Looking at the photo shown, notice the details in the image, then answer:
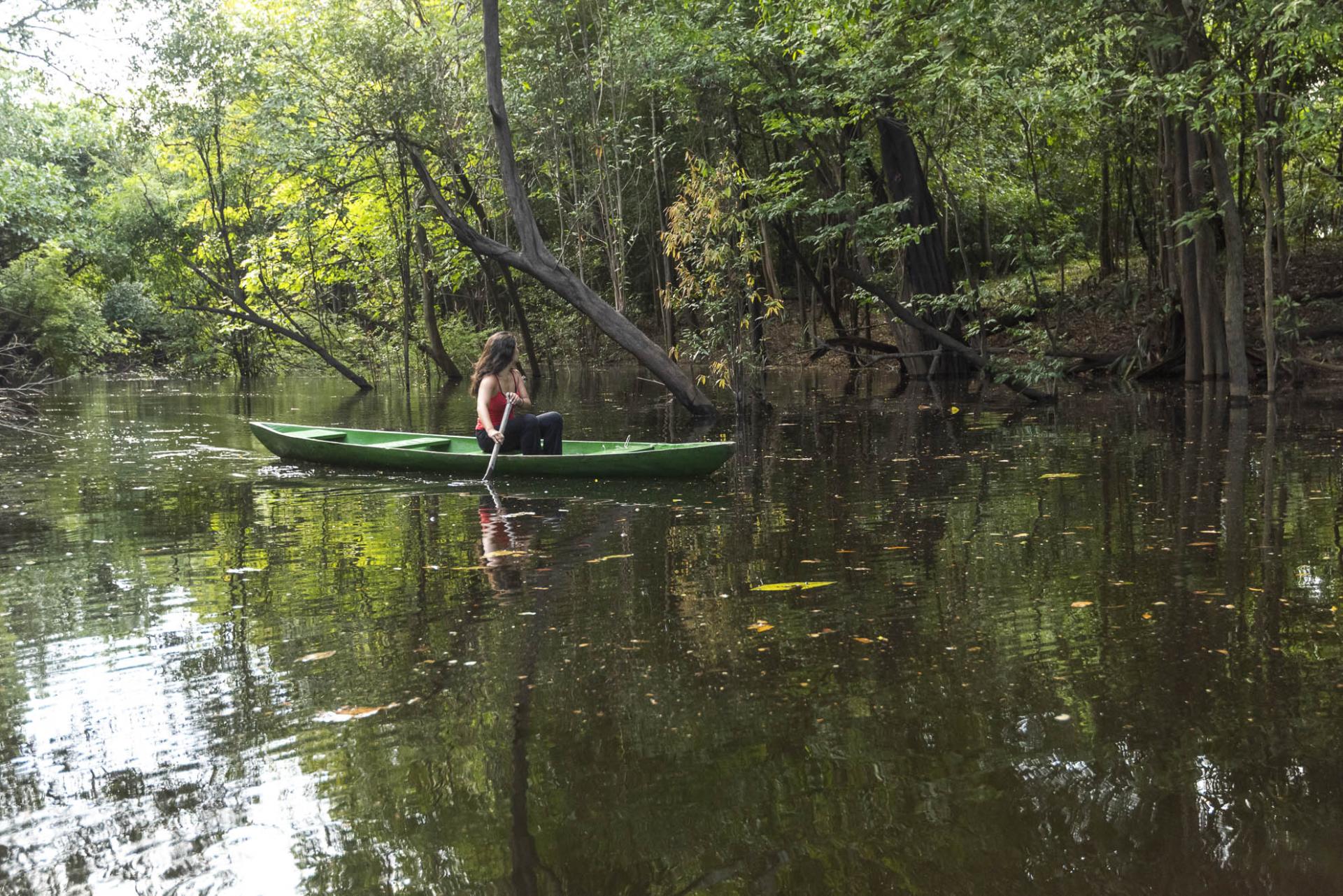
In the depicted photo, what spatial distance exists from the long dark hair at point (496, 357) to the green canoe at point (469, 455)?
762 millimetres

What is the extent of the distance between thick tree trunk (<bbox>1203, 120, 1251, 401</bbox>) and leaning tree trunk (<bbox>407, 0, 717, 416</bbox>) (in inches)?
273

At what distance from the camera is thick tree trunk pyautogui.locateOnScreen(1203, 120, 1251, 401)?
13.9 m

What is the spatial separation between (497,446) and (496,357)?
84cm

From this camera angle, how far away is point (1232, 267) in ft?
47.2

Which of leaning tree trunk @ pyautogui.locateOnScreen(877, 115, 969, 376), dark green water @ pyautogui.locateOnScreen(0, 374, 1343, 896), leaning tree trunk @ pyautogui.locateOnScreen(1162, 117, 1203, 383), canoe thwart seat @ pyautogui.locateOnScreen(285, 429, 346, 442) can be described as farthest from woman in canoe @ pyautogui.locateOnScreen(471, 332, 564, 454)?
leaning tree trunk @ pyautogui.locateOnScreen(877, 115, 969, 376)

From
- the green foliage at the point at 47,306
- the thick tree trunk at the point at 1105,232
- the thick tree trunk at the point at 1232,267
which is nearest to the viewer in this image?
the thick tree trunk at the point at 1232,267

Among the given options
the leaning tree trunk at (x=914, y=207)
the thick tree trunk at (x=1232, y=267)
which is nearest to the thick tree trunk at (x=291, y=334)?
the leaning tree trunk at (x=914, y=207)

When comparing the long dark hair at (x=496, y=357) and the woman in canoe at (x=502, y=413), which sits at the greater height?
the long dark hair at (x=496, y=357)

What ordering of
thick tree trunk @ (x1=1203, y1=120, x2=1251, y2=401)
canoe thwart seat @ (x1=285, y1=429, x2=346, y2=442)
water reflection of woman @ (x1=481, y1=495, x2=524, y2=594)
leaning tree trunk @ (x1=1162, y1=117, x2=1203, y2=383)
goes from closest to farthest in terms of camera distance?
water reflection of woman @ (x1=481, y1=495, x2=524, y2=594) → canoe thwart seat @ (x1=285, y1=429, x2=346, y2=442) → thick tree trunk @ (x1=1203, y1=120, x2=1251, y2=401) → leaning tree trunk @ (x1=1162, y1=117, x2=1203, y2=383)

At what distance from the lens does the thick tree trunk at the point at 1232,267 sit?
13.9 metres

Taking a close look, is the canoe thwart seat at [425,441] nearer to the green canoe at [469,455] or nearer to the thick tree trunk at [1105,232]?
the green canoe at [469,455]

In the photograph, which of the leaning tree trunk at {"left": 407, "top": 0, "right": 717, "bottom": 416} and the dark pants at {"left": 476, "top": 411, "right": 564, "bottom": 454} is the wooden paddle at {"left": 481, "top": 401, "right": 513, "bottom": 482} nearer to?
the dark pants at {"left": 476, "top": 411, "right": 564, "bottom": 454}

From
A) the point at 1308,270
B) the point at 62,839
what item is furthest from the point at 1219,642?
the point at 1308,270

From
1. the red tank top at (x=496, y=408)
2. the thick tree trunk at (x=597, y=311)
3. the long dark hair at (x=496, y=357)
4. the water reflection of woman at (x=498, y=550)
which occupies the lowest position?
the water reflection of woman at (x=498, y=550)
